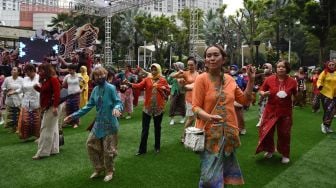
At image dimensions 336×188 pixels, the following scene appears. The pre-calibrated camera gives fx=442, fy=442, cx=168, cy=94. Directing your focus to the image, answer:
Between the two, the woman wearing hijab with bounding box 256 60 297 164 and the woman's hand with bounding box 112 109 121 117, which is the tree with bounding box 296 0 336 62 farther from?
the woman's hand with bounding box 112 109 121 117

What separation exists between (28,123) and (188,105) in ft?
11.5

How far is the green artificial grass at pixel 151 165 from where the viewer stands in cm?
651

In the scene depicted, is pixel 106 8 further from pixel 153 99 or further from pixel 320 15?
pixel 153 99

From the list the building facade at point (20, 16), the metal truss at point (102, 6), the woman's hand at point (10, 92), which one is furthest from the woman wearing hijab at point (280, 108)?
the building facade at point (20, 16)

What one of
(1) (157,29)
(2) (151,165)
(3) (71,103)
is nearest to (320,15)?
Result: (3) (71,103)

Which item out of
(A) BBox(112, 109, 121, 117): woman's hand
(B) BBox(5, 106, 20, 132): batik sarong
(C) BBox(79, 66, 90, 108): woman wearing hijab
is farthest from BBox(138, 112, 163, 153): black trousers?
(C) BBox(79, 66, 90, 108): woman wearing hijab

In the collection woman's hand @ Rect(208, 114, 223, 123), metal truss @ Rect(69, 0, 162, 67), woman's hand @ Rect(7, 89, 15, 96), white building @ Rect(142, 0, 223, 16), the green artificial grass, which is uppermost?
white building @ Rect(142, 0, 223, 16)

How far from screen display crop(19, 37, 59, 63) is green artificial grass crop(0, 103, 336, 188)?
8997 mm

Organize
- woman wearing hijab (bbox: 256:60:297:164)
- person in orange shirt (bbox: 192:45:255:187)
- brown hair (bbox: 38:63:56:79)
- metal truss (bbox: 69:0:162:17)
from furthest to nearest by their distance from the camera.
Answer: metal truss (bbox: 69:0:162:17), brown hair (bbox: 38:63:56:79), woman wearing hijab (bbox: 256:60:297:164), person in orange shirt (bbox: 192:45:255:187)

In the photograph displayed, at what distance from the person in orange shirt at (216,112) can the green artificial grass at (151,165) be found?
2180 mm

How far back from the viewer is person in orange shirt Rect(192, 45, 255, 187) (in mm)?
4168

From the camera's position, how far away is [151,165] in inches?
294

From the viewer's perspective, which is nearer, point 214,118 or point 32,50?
point 214,118

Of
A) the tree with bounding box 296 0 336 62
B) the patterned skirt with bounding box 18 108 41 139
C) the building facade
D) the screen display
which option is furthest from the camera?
the building facade
